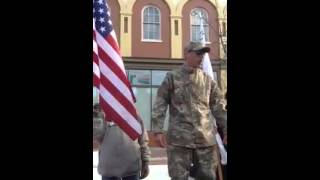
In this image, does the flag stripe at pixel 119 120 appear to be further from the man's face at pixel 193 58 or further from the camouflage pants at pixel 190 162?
the man's face at pixel 193 58

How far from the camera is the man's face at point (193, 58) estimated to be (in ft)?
17.2

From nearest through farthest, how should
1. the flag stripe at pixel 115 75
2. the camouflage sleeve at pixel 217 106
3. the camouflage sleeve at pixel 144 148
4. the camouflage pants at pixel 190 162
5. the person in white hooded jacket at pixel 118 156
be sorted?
the flag stripe at pixel 115 75 < the camouflage pants at pixel 190 162 < the person in white hooded jacket at pixel 118 156 < the camouflage sleeve at pixel 217 106 < the camouflage sleeve at pixel 144 148

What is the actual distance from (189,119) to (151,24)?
20.6 meters

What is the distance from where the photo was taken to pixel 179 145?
200 inches

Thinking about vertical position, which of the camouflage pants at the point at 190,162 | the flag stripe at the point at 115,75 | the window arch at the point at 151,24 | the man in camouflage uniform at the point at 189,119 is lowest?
the camouflage pants at the point at 190,162

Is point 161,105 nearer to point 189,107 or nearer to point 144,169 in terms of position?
point 189,107

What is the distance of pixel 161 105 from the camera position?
5.27 metres

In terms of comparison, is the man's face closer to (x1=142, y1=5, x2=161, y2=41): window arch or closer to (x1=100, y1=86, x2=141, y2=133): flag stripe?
(x1=100, y1=86, x2=141, y2=133): flag stripe

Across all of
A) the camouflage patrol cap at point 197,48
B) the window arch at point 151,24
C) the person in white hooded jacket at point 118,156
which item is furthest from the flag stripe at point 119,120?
the window arch at point 151,24

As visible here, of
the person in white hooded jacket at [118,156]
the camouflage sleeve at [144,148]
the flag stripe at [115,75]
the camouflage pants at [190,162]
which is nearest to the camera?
the flag stripe at [115,75]

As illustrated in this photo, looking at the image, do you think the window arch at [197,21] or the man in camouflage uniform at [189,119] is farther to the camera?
the window arch at [197,21]

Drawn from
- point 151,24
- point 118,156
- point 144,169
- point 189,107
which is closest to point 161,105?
point 189,107
